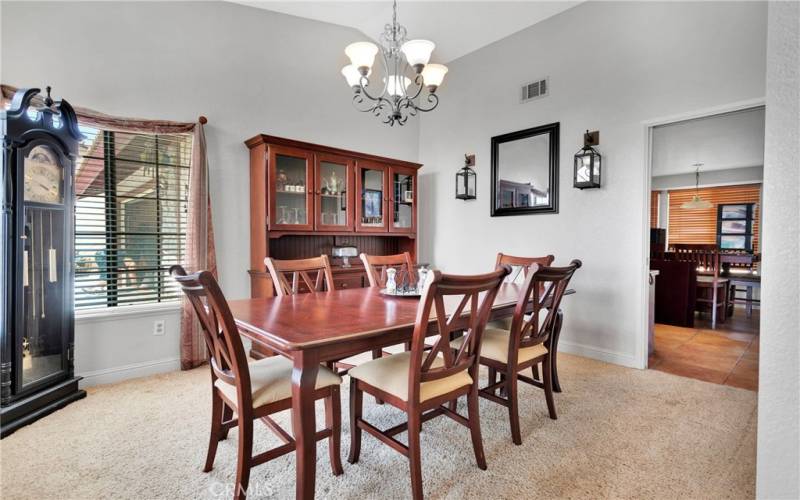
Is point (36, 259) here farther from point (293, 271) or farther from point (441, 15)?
point (441, 15)

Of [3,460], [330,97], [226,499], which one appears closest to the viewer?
[226,499]

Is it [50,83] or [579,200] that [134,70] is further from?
[579,200]

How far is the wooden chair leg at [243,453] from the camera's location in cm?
150

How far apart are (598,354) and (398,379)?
2.60 metres

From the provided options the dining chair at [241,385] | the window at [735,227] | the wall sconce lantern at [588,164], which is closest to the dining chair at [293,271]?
the dining chair at [241,385]

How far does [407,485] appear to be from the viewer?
1725 millimetres

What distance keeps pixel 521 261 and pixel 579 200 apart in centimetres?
99

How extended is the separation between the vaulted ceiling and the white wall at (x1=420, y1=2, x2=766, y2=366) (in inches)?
6.2

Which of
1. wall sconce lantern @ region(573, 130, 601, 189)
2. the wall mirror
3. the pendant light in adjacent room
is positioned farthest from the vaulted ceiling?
the pendant light in adjacent room

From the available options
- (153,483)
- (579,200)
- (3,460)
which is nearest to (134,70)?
(3,460)

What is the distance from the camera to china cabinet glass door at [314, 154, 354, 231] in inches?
146

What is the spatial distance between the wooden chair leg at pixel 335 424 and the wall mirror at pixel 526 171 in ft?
9.66

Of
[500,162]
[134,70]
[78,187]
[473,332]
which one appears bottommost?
[473,332]

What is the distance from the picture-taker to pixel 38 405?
234cm
